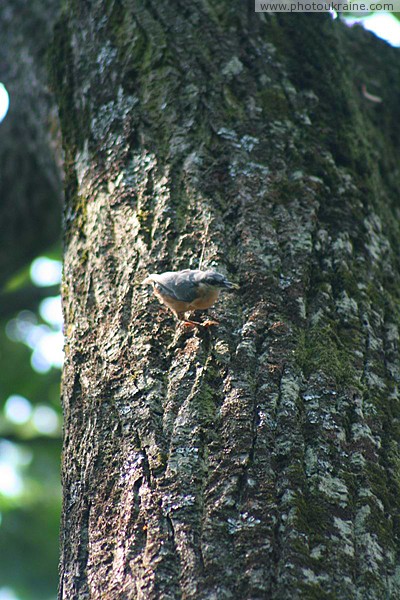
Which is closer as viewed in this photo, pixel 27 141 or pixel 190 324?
pixel 190 324

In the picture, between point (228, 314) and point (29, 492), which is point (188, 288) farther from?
point (29, 492)

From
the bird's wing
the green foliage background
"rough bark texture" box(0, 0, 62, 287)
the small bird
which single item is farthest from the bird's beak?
the green foliage background

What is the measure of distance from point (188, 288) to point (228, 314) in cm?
16

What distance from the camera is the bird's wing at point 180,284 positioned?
82.6 inches

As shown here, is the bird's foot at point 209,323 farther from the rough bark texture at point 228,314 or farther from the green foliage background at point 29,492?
the green foliage background at point 29,492

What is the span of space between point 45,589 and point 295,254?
538cm

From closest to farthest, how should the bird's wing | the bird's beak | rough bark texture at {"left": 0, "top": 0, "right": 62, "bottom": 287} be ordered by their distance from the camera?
1. the bird's wing
2. the bird's beak
3. rough bark texture at {"left": 0, "top": 0, "right": 62, "bottom": 287}

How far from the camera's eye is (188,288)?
2.17 m

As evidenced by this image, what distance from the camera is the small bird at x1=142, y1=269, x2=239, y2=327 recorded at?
212 cm

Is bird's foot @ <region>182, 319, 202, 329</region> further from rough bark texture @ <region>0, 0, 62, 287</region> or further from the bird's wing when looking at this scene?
rough bark texture @ <region>0, 0, 62, 287</region>

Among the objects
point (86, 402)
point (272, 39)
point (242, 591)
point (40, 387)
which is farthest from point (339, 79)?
point (40, 387)

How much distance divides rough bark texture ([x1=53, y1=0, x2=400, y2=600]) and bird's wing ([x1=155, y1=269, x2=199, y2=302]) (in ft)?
0.26

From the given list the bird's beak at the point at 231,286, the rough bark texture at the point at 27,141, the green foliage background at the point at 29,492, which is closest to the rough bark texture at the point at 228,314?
the bird's beak at the point at 231,286

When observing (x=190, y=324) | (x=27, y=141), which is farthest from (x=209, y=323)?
(x=27, y=141)
